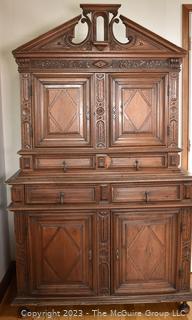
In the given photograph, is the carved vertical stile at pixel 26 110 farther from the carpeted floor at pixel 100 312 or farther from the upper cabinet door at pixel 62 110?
the carpeted floor at pixel 100 312

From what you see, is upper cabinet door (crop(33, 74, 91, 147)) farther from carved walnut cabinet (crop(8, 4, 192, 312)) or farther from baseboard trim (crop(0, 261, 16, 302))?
baseboard trim (crop(0, 261, 16, 302))

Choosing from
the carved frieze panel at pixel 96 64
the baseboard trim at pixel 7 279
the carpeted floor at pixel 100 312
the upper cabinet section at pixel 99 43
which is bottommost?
the carpeted floor at pixel 100 312

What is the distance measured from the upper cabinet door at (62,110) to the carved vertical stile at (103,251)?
0.52 m

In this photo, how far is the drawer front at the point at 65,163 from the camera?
2057mm

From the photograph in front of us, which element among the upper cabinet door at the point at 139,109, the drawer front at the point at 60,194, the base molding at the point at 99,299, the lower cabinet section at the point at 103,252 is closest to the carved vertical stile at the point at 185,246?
the lower cabinet section at the point at 103,252

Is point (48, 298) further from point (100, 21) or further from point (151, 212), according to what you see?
point (100, 21)

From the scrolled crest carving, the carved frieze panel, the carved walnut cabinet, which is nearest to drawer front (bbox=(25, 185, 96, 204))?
the carved walnut cabinet

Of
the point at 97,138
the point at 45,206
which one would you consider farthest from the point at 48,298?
the point at 97,138

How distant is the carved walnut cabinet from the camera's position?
6.49 feet

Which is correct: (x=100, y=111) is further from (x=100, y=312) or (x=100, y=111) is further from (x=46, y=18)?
(x=100, y=312)

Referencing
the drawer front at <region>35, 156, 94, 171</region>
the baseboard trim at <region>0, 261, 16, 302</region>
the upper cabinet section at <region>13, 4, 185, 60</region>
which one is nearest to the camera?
the upper cabinet section at <region>13, 4, 185, 60</region>

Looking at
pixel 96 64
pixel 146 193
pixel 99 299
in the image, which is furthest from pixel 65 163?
pixel 99 299

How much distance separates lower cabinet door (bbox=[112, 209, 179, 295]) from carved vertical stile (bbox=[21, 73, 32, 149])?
2.53 feet

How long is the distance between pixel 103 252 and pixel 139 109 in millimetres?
1000
